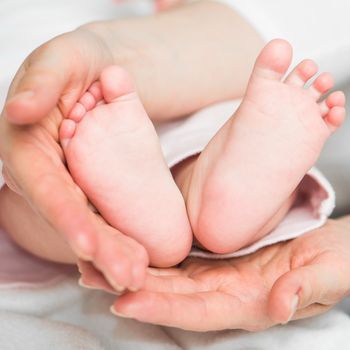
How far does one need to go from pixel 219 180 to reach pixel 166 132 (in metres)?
0.23

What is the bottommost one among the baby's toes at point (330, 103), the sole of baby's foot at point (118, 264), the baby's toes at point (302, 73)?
the sole of baby's foot at point (118, 264)

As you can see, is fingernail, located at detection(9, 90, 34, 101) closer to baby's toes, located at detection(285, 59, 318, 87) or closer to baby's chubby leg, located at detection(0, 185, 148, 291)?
baby's chubby leg, located at detection(0, 185, 148, 291)

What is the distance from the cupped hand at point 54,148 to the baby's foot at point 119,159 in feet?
0.05

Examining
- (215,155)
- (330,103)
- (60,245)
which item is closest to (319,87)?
(330,103)

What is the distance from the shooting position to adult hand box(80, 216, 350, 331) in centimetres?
56

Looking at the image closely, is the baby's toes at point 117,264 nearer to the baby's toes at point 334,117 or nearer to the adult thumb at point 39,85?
the adult thumb at point 39,85

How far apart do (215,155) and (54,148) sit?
17 cm

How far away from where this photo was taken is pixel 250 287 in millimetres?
676

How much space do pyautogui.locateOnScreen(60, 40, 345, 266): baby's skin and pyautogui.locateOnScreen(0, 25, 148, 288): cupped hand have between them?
21 millimetres

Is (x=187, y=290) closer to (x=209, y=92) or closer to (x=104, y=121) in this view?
(x=104, y=121)

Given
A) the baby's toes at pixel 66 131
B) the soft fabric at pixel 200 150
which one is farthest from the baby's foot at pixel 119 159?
the soft fabric at pixel 200 150

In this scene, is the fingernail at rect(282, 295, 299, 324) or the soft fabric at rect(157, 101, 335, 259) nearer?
the fingernail at rect(282, 295, 299, 324)

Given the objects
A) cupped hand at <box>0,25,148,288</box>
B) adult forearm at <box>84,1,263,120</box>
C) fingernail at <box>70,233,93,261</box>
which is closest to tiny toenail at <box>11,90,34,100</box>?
cupped hand at <box>0,25,148,288</box>

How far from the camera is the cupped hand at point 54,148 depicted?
1.58 feet
